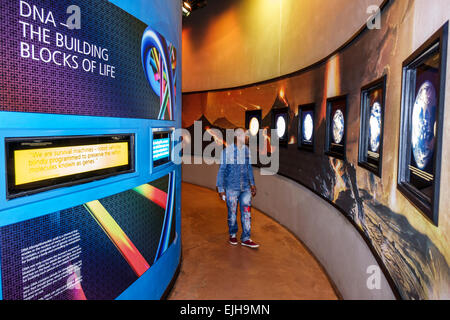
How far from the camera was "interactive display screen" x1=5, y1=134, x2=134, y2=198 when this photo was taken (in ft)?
4.95

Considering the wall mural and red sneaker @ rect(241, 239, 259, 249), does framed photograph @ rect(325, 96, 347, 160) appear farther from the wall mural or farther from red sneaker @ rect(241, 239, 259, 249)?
red sneaker @ rect(241, 239, 259, 249)

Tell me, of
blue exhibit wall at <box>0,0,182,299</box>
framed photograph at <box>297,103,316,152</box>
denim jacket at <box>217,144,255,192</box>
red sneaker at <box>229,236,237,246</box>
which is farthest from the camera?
red sneaker at <box>229,236,237,246</box>

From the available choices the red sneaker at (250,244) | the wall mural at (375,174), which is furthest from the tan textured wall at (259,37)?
the red sneaker at (250,244)

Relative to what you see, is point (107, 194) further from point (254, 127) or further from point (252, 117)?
point (252, 117)

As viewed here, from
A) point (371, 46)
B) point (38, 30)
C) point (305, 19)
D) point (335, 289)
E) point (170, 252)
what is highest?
point (305, 19)

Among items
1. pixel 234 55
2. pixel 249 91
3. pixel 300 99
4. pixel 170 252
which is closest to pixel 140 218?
pixel 170 252

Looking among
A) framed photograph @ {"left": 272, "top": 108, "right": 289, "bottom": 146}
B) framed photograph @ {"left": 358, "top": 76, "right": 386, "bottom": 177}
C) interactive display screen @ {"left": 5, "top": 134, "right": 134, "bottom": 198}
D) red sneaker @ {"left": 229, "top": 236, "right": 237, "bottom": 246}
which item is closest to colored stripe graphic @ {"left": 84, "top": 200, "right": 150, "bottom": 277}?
interactive display screen @ {"left": 5, "top": 134, "right": 134, "bottom": 198}

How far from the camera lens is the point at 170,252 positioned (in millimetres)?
3344

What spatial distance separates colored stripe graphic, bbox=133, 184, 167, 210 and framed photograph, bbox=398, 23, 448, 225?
1942mm

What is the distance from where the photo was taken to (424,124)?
1516 millimetres

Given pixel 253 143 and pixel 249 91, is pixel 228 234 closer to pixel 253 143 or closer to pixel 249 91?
pixel 253 143

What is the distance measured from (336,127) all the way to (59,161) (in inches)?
113

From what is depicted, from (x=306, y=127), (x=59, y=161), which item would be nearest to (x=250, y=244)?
(x=306, y=127)

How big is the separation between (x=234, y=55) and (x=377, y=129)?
222 inches
